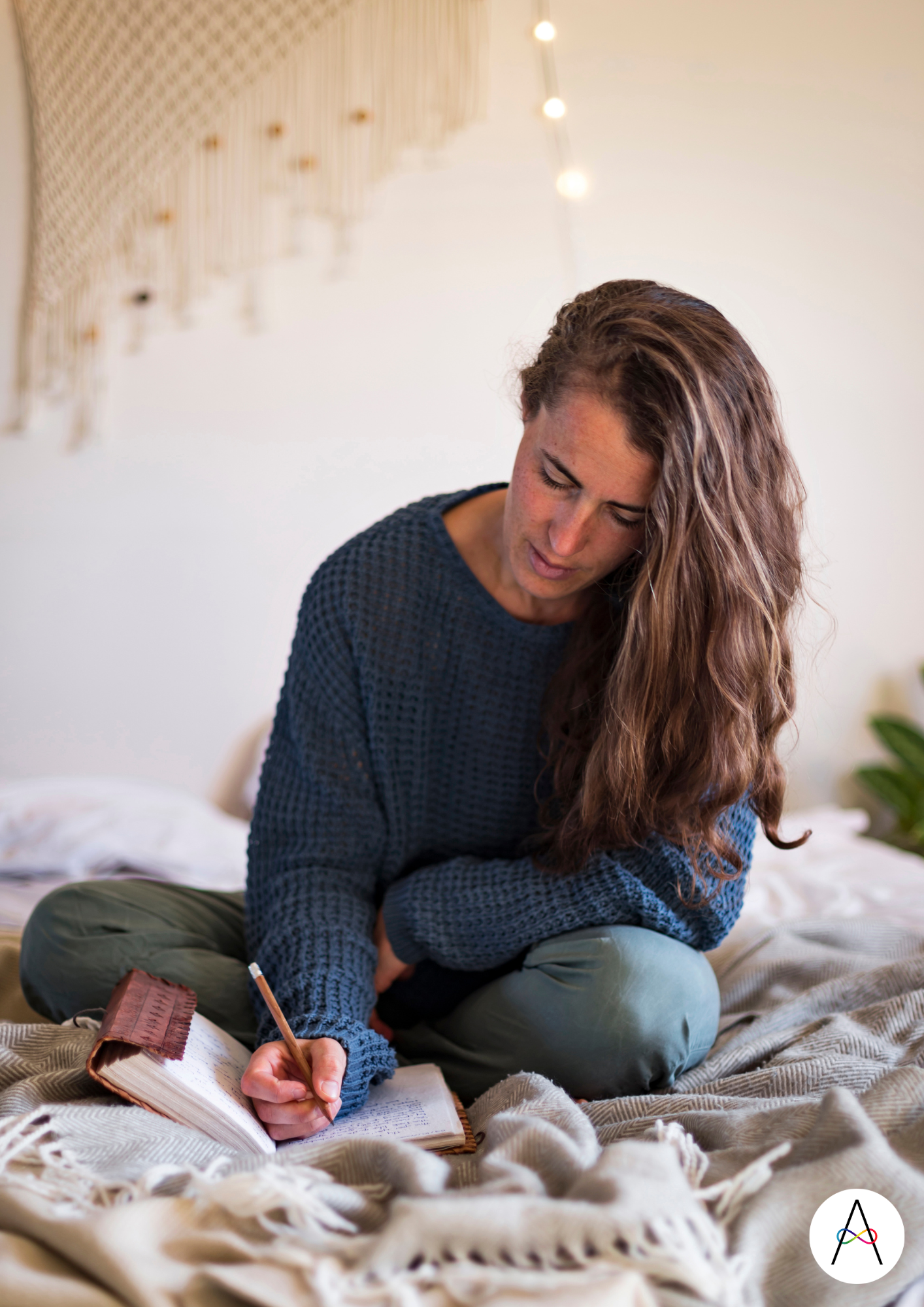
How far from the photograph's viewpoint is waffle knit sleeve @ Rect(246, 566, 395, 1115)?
98 cm

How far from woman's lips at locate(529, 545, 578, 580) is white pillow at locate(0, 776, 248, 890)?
738 mm

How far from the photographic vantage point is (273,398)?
211 cm

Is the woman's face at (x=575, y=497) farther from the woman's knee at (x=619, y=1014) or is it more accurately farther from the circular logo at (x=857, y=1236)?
the circular logo at (x=857, y=1236)

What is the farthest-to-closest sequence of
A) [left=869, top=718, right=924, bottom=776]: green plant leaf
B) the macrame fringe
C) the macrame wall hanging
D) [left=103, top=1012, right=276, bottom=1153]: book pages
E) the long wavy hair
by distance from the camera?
[left=869, top=718, right=924, bottom=776]: green plant leaf, the macrame wall hanging, the long wavy hair, [left=103, top=1012, right=276, bottom=1153]: book pages, the macrame fringe

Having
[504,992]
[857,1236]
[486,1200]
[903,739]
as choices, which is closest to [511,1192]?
[486,1200]

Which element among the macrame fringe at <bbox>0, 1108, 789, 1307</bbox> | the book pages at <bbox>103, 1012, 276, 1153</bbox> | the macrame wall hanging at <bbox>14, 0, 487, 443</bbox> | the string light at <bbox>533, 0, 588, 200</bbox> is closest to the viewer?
the macrame fringe at <bbox>0, 1108, 789, 1307</bbox>

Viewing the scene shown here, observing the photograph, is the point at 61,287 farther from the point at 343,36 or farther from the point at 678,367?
the point at 678,367

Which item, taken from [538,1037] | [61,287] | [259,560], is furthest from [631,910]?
[61,287]

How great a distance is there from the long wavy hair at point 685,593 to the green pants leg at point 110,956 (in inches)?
13.2

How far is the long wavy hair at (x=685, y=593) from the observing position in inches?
34.6

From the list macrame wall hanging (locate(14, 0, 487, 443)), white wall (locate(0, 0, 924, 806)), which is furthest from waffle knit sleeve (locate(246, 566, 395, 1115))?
macrame wall hanging (locate(14, 0, 487, 443))

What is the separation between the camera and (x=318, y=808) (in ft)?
3.44

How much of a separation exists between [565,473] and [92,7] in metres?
1.71

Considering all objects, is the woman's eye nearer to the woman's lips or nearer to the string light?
the woman's lips
